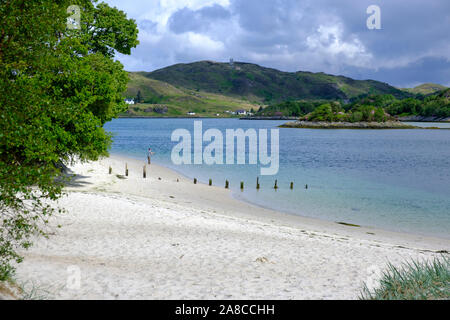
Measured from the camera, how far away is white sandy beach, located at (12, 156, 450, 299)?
1162 centimetres

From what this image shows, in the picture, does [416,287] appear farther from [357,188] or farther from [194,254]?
[357,188]

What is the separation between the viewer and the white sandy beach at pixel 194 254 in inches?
457

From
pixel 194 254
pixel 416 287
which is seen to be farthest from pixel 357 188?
pixel 416 287

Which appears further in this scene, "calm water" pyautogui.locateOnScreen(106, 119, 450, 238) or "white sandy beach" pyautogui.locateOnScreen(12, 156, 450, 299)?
"calm water" pyautogui.locateOnScreen(106, 119, 450, 238)

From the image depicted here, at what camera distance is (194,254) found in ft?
52.3

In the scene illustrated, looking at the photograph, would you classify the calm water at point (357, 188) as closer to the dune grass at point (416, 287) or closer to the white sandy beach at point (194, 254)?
the white sandy beach at point (194, 254)

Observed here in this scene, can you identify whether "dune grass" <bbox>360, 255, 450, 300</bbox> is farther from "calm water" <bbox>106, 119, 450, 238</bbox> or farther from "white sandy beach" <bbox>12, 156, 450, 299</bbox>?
"calm water" <bbox>106, 119, 450, 238</bbox>

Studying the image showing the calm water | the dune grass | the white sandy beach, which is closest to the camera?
the dune grass

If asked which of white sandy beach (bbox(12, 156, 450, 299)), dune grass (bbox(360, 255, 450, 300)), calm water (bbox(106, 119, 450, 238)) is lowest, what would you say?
calm water (bbox(106, 119, 450, 238))

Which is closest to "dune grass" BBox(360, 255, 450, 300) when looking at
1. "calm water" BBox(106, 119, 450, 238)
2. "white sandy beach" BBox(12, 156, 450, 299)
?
"white sandy beach" BBox(12, 156, 450, 299)

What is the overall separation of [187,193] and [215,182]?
382 inches

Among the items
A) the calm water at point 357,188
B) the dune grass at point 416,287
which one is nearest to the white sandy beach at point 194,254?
the dune grass at point 416,287

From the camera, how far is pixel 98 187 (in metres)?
32.0
